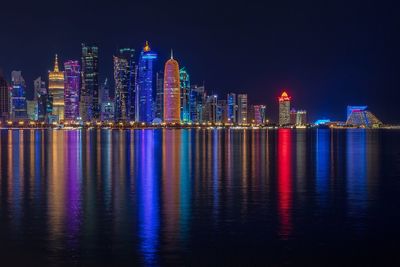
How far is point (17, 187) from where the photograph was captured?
35.5 meters

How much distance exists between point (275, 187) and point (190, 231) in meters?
13.9

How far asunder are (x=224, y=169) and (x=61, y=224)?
Answer: 24726 millimetres

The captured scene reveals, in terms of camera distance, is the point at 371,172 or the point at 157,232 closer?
the point at 157,232

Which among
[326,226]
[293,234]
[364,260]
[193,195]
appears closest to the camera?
[364,260]

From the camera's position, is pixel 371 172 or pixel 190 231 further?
pixel 371 172

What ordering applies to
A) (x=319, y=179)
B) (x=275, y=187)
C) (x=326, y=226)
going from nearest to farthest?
1. (x=326, y=226)
2. (x=275, y=187)
3. (x=319, y=179)

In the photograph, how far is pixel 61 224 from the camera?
23.2 meters

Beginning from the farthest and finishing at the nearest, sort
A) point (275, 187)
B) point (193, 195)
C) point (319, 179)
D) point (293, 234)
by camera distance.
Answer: point (319, 179)
point (275, 187)
point (193, 195)
point (293, 234)

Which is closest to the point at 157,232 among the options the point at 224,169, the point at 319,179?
the point at 319,179

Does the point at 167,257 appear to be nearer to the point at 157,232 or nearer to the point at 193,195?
the point at 157,232

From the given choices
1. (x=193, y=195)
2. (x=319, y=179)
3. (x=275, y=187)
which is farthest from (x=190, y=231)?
(x=319, y=179)

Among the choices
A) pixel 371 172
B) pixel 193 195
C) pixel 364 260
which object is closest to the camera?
pixel 364 260

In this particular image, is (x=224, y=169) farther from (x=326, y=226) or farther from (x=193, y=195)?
(x=326, y=226)

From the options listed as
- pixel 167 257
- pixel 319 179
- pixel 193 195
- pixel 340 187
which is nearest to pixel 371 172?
pixel 319 179
